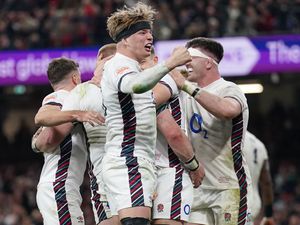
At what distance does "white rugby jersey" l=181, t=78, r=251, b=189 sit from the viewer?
334 inches

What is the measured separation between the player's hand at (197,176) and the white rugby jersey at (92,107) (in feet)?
2.51

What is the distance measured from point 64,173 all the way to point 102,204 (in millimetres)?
724

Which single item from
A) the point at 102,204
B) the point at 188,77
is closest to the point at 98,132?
the point at 102,204

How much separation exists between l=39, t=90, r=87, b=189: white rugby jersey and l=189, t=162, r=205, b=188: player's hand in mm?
1109

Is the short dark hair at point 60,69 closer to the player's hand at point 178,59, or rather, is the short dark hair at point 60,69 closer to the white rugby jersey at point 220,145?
the white rugby jersey at point 220,145

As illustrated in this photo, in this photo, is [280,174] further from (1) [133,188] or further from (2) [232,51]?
(1) [133,188]

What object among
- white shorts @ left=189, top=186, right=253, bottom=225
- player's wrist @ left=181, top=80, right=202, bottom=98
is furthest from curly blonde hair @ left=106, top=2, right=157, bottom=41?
white shorts @ left=189, top=186, right=253, bottom=225

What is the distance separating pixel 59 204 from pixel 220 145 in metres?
1.47

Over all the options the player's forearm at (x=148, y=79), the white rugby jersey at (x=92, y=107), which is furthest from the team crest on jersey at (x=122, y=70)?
the white rugby jersey at (x=92, y=107)

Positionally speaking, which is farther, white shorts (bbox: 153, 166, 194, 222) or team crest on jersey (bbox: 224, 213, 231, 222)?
team crest on jersey (bbox: 224, 213, 231, 222)

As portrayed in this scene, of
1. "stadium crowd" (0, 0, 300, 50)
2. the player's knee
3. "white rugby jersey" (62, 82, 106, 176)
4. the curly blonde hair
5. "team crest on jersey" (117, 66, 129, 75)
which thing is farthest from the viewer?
"stadium crowd" (0, 0, 300, 50)

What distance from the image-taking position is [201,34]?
2075cm

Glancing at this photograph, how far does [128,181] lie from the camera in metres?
7.20

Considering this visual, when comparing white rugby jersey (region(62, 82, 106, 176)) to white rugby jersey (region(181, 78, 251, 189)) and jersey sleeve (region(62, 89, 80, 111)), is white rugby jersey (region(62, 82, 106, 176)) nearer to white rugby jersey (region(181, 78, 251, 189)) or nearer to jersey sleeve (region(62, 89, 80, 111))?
jersey sleeve (region(62, 89, 80, 111))
